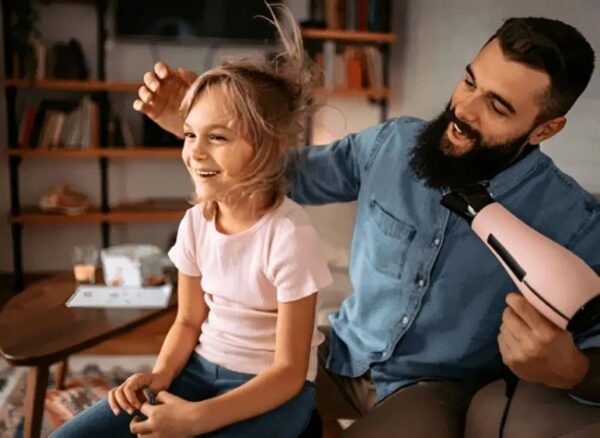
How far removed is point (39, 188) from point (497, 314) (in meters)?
2.64

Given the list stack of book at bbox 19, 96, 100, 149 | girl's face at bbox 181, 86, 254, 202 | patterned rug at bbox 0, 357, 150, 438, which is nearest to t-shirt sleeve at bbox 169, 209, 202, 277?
girl's face at bbox 181, 86, 254, 202

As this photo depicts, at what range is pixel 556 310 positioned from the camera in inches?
25.7

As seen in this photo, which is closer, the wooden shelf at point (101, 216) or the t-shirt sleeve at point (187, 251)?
the t-shirt sleeve at point (187, 251)

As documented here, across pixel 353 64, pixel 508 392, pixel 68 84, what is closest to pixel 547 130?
pixel 508 392

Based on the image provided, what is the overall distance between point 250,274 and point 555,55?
45cm

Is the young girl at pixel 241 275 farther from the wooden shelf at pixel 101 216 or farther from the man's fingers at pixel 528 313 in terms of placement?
the wooden shelf at pixel 101 216

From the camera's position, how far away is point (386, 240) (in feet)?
3.27

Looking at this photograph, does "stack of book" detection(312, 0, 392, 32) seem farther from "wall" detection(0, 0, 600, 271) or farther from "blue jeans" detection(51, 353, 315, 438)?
"blue jeans" detection(51, 353, 315, 438)

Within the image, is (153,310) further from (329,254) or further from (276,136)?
(276,136)

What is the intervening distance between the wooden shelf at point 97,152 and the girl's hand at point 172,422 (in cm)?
224

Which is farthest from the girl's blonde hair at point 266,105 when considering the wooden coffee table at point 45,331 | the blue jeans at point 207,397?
the wooden coffee table at point 45,331

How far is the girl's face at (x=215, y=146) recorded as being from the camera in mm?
813

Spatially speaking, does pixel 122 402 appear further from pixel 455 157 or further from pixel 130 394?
pixel 455 157

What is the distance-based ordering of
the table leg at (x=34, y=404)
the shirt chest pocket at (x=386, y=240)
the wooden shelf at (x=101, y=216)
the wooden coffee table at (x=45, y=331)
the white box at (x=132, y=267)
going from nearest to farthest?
the shirt chest pocket at (x=386, y=240) → the wooden coffee table at (x=45, y=331) → the table leg at (x=34, y=404) → the white box at (x=132, y=267) → the wooden shelf at (x=101, y=216)
